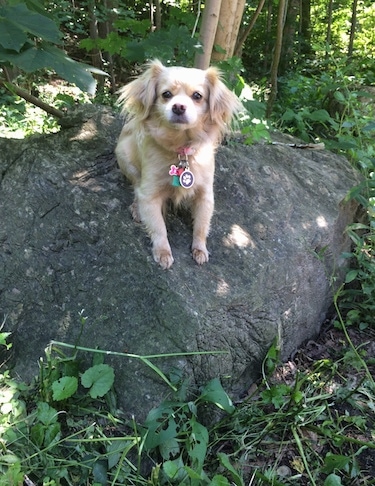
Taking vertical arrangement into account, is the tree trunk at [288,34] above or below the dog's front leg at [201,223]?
above

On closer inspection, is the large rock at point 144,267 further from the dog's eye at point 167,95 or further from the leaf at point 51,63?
the leaf at point 51,63

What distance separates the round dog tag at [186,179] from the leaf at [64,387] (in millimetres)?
1290

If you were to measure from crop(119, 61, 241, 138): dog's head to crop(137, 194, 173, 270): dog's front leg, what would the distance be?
A: 1.66 ft

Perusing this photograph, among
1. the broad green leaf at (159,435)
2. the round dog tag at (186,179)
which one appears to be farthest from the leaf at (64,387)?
the round dog tag at (186,179)

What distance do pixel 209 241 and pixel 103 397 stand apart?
1220 millimetres

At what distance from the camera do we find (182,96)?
2654 mm

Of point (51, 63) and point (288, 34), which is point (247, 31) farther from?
point (288, 34)

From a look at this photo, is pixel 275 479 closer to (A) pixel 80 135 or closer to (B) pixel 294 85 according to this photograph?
(A) pixel 80 135

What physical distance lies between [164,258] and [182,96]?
986mm

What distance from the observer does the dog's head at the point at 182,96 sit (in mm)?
2648

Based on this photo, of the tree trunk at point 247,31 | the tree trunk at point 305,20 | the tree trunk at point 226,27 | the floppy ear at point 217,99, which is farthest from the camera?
the tree trunk at point 305,20

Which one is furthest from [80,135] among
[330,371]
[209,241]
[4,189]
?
[330,371]

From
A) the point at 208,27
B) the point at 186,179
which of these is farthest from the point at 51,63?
the point at 208,27

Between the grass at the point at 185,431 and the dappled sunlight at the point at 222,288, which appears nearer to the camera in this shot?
the grass at the point at 185,431
